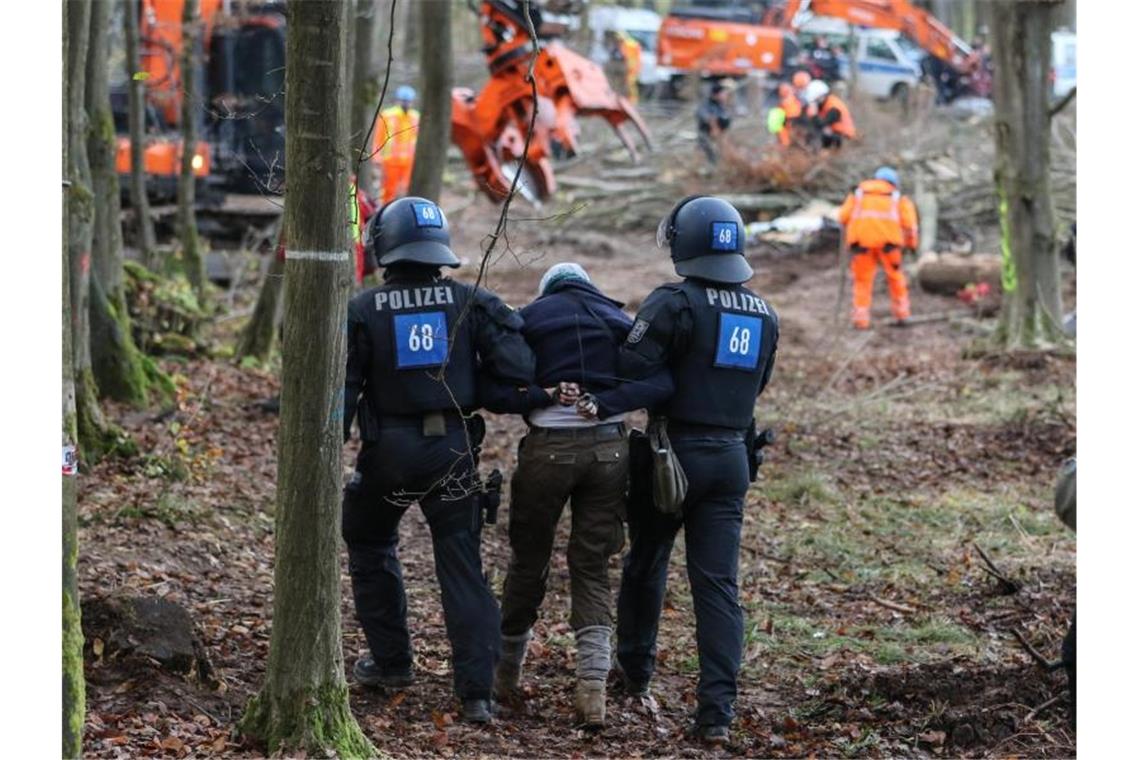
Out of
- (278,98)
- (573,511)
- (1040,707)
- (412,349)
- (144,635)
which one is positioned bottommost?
(1040,707)

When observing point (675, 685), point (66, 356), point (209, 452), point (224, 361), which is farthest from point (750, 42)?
point (66, 356)

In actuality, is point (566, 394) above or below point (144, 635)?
above

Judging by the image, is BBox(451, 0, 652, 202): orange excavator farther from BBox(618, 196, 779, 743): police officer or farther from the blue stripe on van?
the blue stripe on van

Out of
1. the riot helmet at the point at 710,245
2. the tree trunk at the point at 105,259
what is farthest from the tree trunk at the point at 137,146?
the riot helmet at the point at 710,245

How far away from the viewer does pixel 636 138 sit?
31.4m

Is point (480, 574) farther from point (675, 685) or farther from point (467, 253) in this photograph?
point (467, 253)

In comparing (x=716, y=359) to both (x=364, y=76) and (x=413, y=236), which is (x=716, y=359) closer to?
(x=413, y=236)

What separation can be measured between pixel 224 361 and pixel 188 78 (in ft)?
19.5

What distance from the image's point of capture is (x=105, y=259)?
12133 mm

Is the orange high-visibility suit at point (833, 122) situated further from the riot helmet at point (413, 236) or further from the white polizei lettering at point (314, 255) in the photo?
the white polizei lettering at point (314, 255)

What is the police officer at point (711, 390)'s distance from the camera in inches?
261

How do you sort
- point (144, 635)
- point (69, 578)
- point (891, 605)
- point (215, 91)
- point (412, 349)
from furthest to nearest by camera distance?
point (215, 91)
point (891, 605)
point (412, 349)
point (144, 635)
point (69, 578)

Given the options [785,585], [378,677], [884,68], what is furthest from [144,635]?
[884,68]

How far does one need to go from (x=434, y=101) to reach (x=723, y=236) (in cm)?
700
